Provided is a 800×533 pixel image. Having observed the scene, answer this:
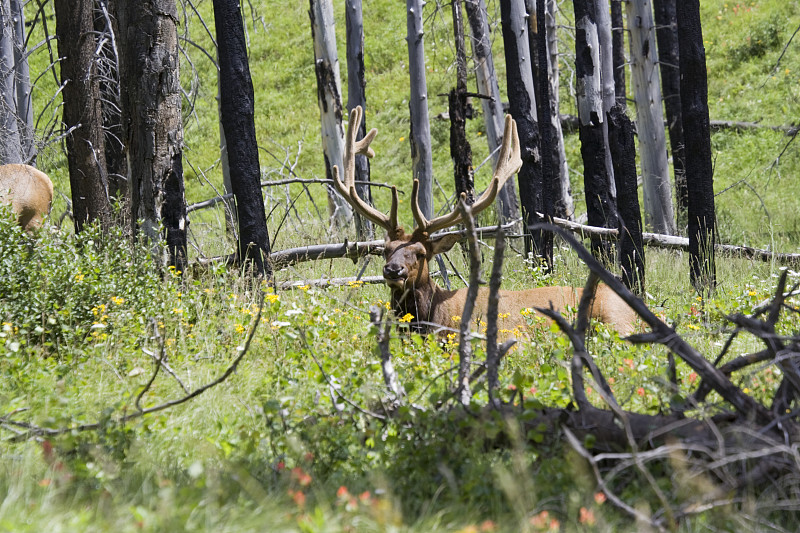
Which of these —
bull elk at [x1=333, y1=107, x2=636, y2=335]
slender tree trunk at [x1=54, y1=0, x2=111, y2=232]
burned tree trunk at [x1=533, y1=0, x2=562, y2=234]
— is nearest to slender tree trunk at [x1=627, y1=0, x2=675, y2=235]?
→ burned tree trunk at [x1=533, y1=0, x2=562, y2=234]

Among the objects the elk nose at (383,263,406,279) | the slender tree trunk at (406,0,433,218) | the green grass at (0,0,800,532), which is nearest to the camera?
the green grass at (0,0,800,532)

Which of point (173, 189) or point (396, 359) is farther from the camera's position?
point (173, 189)

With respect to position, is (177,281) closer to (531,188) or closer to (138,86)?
(138,86)

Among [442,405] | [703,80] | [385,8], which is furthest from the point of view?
[385,8]

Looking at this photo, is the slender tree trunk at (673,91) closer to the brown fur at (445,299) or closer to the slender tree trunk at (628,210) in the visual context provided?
the slender tree trunk at (628,210)

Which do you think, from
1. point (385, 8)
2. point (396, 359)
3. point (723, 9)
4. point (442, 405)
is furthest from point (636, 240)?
point (385, 8)

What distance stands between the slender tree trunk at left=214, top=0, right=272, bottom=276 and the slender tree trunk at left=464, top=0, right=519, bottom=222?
19.9ft

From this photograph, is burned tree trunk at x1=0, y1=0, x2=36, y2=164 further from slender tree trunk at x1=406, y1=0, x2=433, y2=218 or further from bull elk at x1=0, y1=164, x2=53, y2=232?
slender tree trunk at x1=406, y1=0, x2=433, y2=218

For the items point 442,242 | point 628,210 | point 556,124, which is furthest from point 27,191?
point 556,124

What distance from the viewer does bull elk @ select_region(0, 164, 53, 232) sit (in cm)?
933

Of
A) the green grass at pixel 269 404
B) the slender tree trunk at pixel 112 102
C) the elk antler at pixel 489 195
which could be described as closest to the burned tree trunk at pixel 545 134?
the green grass at pixel 269 404

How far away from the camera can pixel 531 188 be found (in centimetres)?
918

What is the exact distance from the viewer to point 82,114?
26.2ft

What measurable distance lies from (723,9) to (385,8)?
10813 mm
